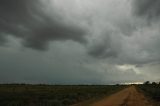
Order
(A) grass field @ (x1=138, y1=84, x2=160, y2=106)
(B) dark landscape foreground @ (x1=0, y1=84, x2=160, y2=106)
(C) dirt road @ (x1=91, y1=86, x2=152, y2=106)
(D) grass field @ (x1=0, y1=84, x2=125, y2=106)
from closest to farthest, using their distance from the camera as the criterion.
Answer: (C) dirt road @ (x1=91, y1=86, x2=152, y2=106) → (B) dark landscape foreground @ (x1=0, y1=84, x2=160, y2=106) → (D) grass field @ (x1=0, y1=84, x2=125, y2=106) → (A) grass field @ (x1=138, y1=84, x2=160, y2=106)

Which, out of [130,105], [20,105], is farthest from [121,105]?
[20,105]

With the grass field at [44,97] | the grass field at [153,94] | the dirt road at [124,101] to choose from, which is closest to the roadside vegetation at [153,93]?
the grass field at [153,94]

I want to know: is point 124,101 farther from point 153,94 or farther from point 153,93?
point 153,93

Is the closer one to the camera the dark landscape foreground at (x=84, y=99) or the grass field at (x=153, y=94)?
the dark landscape foreground at (x=84, y=99)

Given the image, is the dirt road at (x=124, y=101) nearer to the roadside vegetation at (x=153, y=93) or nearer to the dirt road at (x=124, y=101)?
the dirt road at (x=124, y=101)

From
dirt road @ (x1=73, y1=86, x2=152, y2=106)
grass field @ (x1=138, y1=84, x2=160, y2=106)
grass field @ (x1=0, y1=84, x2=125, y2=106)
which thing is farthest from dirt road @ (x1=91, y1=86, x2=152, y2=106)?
grass field @ (x1=0, y1=84, x2=125, y2=106)

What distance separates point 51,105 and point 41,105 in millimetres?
1019

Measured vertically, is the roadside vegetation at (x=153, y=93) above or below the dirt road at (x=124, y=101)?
above

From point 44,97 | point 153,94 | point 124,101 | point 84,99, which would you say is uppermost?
point 153,94

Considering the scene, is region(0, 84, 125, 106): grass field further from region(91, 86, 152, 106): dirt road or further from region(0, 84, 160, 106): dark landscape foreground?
region(91, 86, 152, 106): dirt road

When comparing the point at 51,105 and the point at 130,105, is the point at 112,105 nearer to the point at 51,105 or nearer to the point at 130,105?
the point at 130,105

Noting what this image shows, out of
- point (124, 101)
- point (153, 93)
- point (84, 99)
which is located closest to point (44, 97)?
point (84, 99)

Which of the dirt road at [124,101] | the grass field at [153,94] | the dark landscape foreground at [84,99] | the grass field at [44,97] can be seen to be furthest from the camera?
the grass field at [153,94]

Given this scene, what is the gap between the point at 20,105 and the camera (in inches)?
1432
